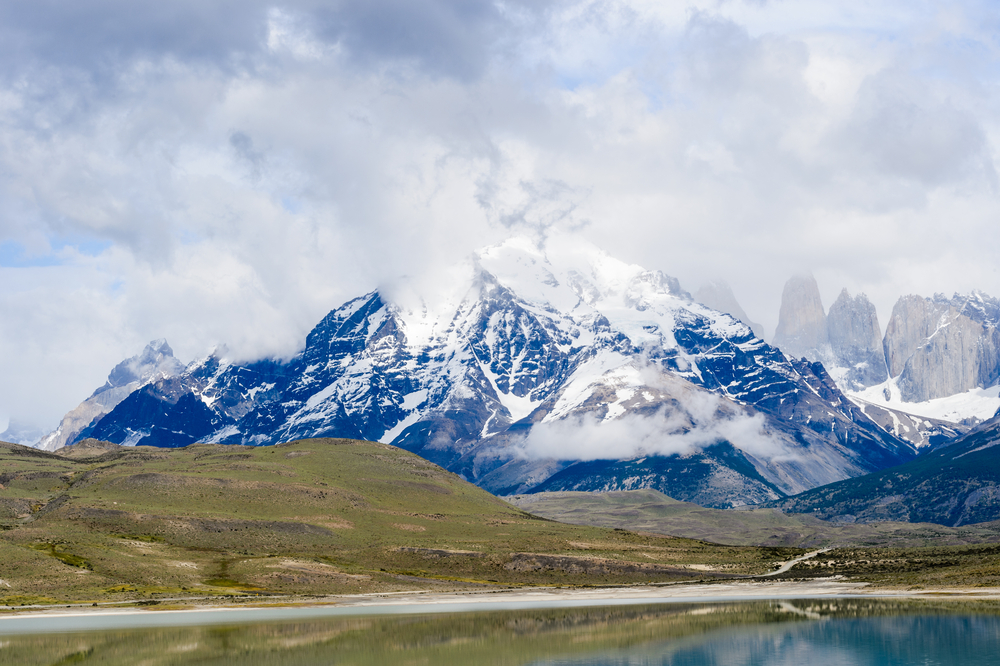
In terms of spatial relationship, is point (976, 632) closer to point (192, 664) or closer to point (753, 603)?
point (753, 603)

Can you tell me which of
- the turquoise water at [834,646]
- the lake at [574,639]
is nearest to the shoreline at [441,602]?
the lake at [574,639]

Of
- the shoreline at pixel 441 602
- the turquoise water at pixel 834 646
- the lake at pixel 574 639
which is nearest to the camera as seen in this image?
the turquoise water at pixel 834 646

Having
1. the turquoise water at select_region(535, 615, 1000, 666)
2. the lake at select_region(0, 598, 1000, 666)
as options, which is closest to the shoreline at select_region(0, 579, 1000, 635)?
the lake at select_region(0, 598, 1000, 666)

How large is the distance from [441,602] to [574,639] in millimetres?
55986

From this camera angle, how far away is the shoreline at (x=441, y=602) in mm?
136250

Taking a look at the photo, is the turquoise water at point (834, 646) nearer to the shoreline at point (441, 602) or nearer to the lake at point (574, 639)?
the lake at point (574, 639)

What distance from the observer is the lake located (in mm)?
98875

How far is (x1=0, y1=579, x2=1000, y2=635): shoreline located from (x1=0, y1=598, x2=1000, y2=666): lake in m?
4.40

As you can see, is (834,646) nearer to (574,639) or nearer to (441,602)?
(574,639)

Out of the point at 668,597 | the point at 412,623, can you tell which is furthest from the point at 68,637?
the point at 668,597

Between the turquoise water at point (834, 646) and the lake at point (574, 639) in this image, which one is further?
the lake at point (574, 639)

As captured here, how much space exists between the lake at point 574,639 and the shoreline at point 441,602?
440 centimetres

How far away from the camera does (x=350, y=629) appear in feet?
420

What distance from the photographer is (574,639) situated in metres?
115
